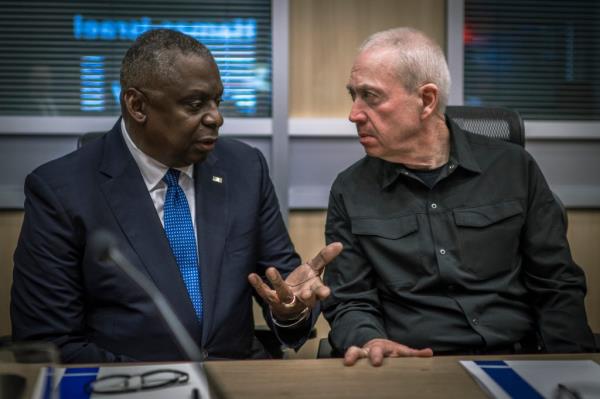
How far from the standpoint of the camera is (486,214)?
1.95m

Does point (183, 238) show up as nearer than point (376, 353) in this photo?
No

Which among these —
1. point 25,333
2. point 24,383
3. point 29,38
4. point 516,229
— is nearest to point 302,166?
point 29,38

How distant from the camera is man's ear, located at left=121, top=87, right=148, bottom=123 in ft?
6.20

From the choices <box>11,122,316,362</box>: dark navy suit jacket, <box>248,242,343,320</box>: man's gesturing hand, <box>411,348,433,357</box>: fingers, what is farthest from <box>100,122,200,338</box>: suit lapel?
<box>411,348,433,357</box>: fingers

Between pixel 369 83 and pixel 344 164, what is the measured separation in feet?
4.39

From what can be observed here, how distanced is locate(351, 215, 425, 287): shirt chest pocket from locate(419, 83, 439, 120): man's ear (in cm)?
27

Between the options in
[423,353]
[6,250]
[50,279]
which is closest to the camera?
[423,353]

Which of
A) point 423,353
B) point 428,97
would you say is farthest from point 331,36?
point 423,353

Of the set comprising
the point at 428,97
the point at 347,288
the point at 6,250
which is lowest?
the point at 6,250

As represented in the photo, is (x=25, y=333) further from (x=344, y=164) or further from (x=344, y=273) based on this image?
(x=344, y=164)

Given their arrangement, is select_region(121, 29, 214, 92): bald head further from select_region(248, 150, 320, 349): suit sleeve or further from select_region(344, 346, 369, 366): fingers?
select_region(344, 346, 369, 366): fingers

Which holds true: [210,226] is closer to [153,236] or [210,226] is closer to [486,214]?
[153,236]

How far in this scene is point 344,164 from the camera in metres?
3.31

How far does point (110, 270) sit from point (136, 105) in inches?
16.1
